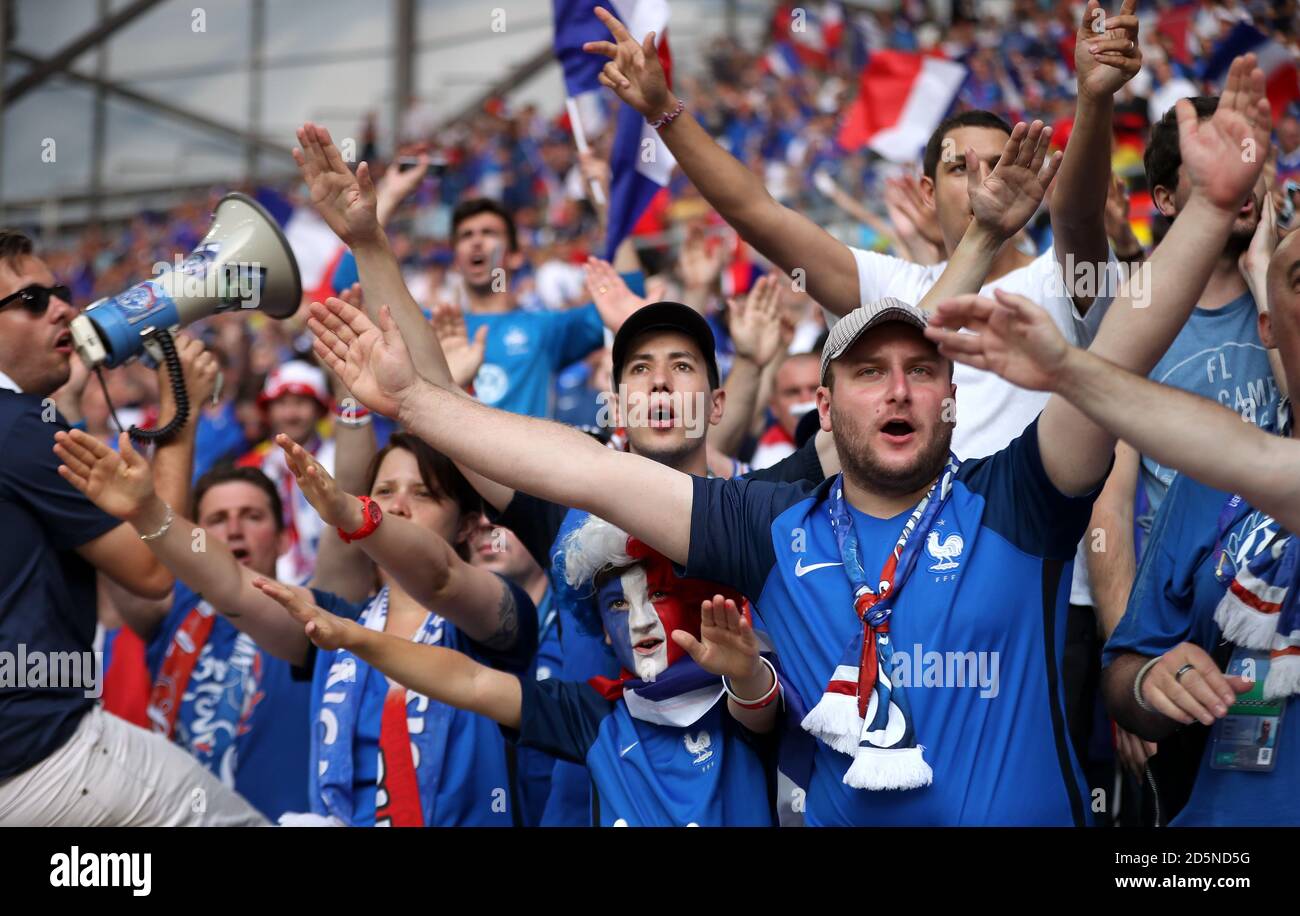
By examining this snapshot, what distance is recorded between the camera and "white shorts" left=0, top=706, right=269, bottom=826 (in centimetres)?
370

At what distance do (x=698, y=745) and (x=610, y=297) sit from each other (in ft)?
6.25

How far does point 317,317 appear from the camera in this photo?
10.7 feet

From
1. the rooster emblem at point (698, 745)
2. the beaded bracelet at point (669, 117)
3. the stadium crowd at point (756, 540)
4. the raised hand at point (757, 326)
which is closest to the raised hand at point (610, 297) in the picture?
the stadium crowd at point (756, 540)

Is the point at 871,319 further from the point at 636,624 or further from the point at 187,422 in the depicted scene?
the point at 187,422

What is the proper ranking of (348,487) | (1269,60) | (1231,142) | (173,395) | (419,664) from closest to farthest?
(1231,142) → (419,664) → (173,395) → (348,487) → (1269,60)

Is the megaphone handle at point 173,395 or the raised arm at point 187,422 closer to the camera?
the megaphone handle at point 173,395

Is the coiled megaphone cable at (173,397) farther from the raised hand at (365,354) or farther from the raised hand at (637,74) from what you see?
the raised hand at (637,74)

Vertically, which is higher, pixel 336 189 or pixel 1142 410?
pixel 336 189

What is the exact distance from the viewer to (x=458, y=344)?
4.79 metres

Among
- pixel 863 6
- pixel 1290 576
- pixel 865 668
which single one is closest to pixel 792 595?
pixel 865 668

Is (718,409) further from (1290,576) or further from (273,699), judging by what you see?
(273,699)

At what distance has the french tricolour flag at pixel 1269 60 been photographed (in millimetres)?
5930

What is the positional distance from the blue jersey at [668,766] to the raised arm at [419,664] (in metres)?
0.12

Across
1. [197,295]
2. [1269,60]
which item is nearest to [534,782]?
[197,295]
